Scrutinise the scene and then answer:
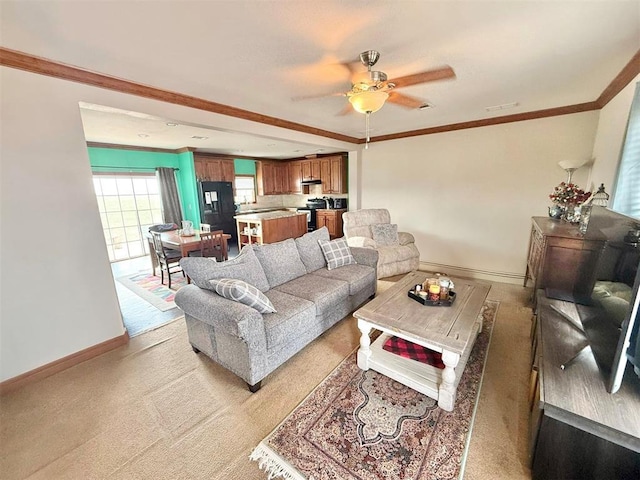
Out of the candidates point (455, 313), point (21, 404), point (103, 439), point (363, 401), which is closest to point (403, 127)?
point (455, 313)

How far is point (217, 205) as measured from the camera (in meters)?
6.36

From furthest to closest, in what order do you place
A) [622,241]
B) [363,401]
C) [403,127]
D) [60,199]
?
[403,127]
[60,199]
[363,401]
[622,241]

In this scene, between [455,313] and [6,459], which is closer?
[6,459]

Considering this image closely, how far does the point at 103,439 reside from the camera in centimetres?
159

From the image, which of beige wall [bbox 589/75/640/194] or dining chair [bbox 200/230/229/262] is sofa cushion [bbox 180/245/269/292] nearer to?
dining chair [bbox 200/230/229/262]

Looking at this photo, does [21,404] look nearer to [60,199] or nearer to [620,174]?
[60,199]

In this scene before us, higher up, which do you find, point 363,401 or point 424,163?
point 424,163

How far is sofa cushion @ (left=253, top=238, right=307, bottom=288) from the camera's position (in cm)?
271

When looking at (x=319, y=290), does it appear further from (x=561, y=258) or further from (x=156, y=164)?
(x=156, y=164)

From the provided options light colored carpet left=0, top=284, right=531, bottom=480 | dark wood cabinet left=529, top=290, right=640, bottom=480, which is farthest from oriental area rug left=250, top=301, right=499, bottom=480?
dark wood cabinet left=529, top=290, right=640, bottom=480

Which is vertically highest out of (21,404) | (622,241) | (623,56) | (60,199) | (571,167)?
(623,56)

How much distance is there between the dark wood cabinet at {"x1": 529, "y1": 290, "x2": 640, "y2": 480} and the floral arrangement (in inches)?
86.2

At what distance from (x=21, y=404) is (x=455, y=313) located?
10.8ft

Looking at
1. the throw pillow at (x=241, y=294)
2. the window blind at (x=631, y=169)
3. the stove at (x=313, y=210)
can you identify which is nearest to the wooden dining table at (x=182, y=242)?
the throw pillow at (x=241, y=294)
